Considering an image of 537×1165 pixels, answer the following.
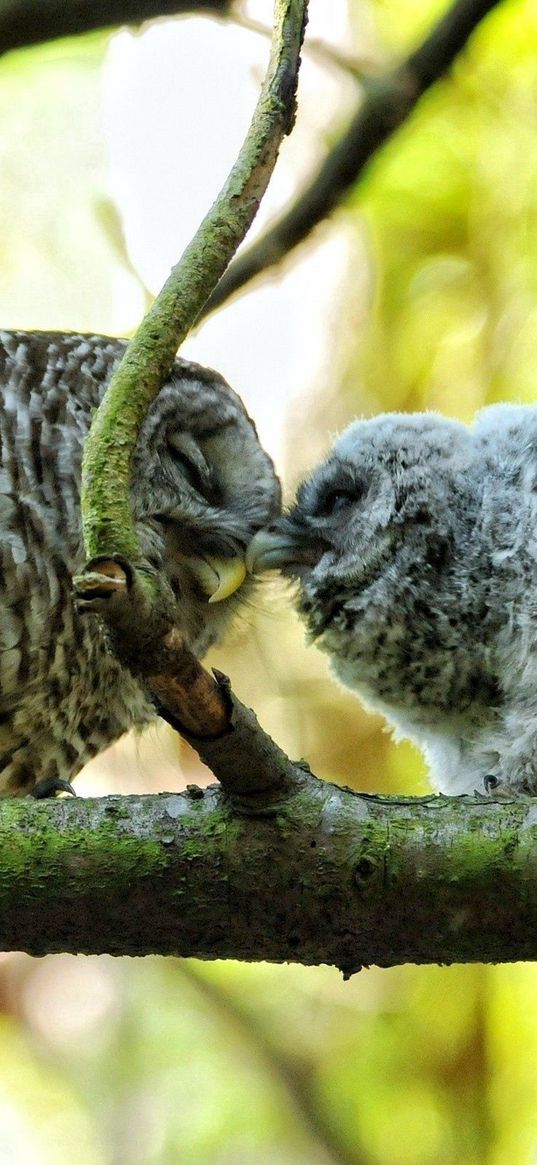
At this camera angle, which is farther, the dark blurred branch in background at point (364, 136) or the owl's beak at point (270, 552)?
the dark blurred branch in background at point (364, 136)

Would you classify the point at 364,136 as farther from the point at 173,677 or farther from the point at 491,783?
the point at 173,677

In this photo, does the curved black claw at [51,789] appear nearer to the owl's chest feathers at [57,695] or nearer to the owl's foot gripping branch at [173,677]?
the owl's chest feathers at [57,695]

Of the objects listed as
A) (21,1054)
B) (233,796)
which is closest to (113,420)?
(233,796)

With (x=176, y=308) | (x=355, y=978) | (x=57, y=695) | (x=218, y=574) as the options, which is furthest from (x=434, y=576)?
(x=355, y=978)

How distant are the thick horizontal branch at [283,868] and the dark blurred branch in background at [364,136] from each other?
1806mm

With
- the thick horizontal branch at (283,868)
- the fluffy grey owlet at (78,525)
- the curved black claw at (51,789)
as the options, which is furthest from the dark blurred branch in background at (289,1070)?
the thick horizontal branch at (283,868)

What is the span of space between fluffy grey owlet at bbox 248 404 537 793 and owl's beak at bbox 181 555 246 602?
0.12 m

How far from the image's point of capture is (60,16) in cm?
294

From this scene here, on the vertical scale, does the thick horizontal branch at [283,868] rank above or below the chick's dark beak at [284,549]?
below

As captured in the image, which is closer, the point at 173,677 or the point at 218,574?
the point at 173,677

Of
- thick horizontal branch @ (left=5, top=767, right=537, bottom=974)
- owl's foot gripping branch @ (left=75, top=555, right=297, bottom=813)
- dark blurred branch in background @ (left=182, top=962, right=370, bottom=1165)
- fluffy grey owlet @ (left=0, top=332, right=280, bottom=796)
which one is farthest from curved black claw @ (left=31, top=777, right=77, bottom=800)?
dark blurred branch in background @ (left=182, top=962, right=370, bottom=1165)

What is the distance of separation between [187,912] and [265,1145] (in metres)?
2.90

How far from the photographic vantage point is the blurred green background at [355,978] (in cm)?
432

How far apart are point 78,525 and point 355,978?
8.42ft
